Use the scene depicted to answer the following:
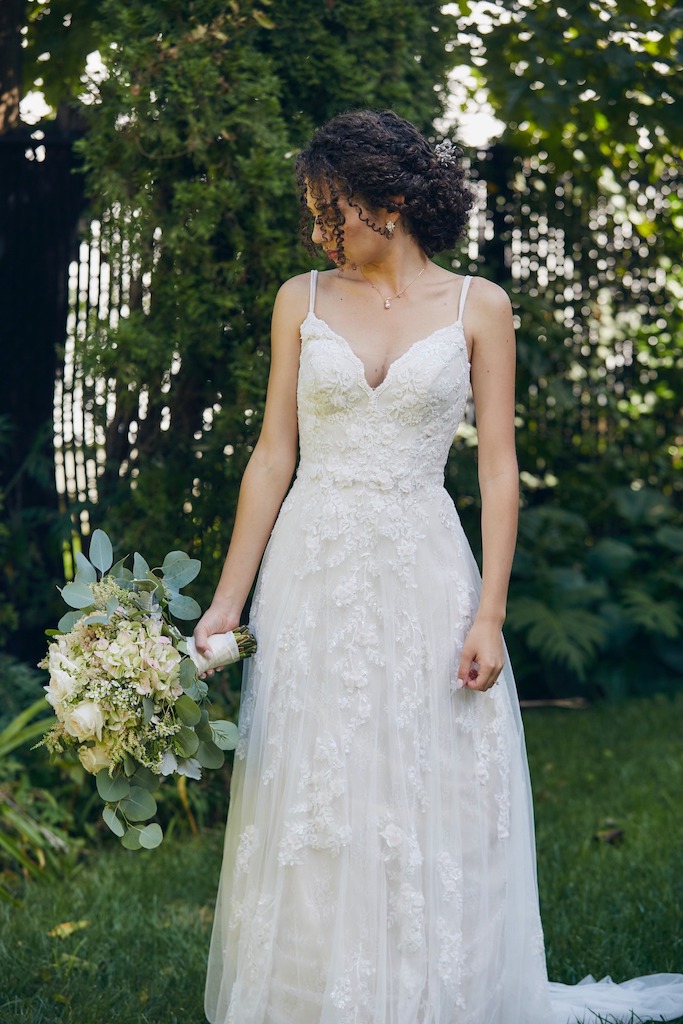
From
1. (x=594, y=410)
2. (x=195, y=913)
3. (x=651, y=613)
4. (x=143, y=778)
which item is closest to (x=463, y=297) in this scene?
(x=143, y=778)

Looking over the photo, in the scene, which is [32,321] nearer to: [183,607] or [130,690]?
[183,607]

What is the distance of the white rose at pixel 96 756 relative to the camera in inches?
91.6

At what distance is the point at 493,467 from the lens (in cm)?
259

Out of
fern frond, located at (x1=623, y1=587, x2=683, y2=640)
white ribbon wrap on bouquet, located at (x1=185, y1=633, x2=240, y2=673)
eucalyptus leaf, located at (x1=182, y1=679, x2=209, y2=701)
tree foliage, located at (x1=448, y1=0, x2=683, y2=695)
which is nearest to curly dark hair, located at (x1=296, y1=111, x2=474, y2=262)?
white ribbon wrap on bouquet, located at (x1=185, y1=633, x2=240, y2=673)

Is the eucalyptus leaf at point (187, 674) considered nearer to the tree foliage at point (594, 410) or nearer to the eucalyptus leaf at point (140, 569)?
the eucalyptus leaf at point (140, 569)

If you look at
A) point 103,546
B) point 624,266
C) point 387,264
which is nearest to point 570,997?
point 103,546

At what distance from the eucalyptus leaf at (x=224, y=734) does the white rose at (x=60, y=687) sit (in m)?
0.31

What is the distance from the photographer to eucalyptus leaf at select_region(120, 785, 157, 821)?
2.38 metres

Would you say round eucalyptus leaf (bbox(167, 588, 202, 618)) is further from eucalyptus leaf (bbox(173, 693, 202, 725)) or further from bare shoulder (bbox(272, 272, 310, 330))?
bare shoulder (bbox(272, 272, 310, 330))

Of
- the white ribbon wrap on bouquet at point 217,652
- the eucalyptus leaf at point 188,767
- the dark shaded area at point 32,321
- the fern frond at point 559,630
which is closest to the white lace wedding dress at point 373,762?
the white ribbon wrap on bouquet at point 217,652

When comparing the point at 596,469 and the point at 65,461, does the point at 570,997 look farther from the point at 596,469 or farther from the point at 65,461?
the point at 596,469

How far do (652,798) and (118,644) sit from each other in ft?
9.76

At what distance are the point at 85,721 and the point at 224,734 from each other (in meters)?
0.32

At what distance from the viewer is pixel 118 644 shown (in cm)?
230
